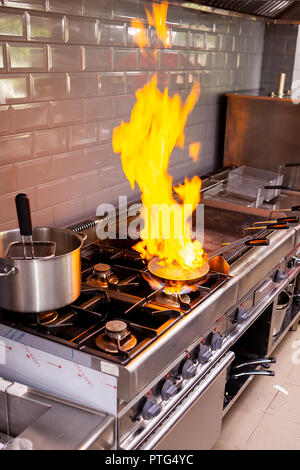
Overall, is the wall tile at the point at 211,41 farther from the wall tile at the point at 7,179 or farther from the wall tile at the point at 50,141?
the wall tile at the point at 7,179

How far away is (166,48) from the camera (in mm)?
2105

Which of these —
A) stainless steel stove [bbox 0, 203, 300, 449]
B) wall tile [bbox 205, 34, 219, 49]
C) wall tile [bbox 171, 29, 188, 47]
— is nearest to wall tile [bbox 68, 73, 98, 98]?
stainless steel stove [bbox 0, 203, 300, 449]

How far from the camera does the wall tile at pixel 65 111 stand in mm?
1608

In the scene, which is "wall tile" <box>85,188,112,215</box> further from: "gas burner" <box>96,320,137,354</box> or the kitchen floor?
the kitchen floor

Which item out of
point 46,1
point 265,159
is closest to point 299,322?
point 265,159

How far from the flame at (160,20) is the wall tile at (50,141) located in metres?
0.65

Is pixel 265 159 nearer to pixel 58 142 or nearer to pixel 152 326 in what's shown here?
pixel 58 142

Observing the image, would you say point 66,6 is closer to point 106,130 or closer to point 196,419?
point 106,130

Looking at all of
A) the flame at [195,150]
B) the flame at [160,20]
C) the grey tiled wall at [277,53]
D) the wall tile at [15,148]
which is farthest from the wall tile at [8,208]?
the grey tiled wall at [277,53]

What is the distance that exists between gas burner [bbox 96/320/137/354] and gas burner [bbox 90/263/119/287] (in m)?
0.27

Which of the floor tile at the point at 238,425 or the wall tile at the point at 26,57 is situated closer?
the wall tile at the point at 26,57

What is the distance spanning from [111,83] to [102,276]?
31.6 inches

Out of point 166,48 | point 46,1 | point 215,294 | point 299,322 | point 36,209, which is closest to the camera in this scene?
point 215,294
